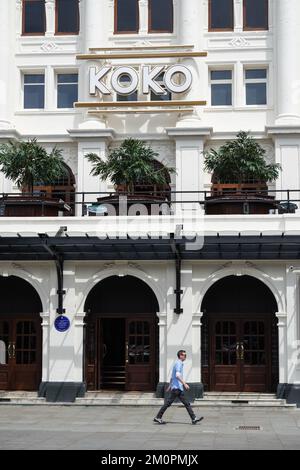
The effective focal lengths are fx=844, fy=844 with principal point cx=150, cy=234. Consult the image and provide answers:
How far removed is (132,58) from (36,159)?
247 inches

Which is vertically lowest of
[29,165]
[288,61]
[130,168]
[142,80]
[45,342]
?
[45,342]

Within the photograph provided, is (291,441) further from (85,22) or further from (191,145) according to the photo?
(85,22)

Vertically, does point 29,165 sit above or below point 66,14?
below

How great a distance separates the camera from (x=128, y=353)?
27.0m

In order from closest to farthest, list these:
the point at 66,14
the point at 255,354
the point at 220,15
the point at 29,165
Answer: the point at 255,354 → the point at 29,165 → the point at 220,15 → the point at 66,14

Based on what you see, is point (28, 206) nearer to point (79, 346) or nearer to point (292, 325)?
point (79, 346)

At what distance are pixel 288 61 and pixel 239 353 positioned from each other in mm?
11691

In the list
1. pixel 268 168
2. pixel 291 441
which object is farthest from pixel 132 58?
pixel 291 441

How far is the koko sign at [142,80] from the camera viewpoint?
31.4 metres

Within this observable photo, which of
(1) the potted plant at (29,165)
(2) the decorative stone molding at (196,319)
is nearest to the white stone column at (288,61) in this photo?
(1) the potted plant at (29,165)

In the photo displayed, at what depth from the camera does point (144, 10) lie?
109ft

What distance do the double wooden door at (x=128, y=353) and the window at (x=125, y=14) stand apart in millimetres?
12530

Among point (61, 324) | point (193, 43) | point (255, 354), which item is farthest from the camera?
point (193, 43)

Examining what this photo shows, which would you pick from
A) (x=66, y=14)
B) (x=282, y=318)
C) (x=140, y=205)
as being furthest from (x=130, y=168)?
(x=66, y=14)
